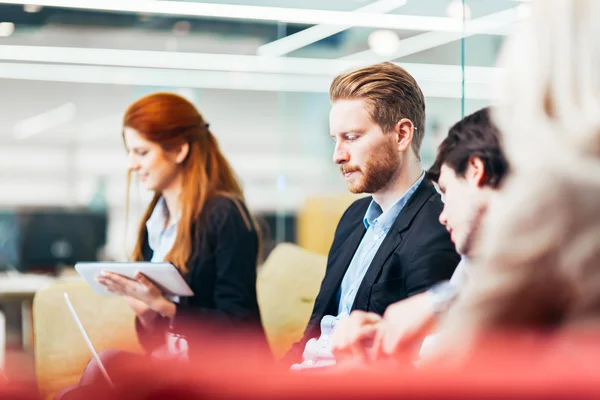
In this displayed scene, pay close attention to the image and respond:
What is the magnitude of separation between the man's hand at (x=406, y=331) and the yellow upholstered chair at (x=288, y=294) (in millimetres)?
1663

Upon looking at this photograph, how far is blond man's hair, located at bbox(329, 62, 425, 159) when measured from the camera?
2.18m

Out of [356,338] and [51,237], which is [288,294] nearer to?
[51,237]

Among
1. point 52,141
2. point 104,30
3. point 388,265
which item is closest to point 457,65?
point 388,265

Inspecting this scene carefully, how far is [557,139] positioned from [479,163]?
87 cm

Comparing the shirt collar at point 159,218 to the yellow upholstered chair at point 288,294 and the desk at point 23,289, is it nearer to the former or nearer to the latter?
the yellow upholstered chair at point 288,294

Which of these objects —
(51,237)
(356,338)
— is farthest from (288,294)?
(356,338)

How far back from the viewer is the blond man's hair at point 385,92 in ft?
7.15

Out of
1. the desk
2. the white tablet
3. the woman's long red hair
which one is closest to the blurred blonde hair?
the white tablet

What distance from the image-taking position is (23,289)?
3.90 m

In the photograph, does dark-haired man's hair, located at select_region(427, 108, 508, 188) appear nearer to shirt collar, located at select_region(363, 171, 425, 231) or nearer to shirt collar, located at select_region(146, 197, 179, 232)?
shirt collar, located at select_region(363, 171, 425, 231)

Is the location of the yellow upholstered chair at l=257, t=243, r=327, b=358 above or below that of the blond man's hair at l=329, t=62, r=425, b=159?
below

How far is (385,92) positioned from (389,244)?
415 millimetres

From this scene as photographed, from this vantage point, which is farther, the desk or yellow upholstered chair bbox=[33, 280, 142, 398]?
the desk

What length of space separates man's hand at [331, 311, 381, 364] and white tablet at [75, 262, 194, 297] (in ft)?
3.71
